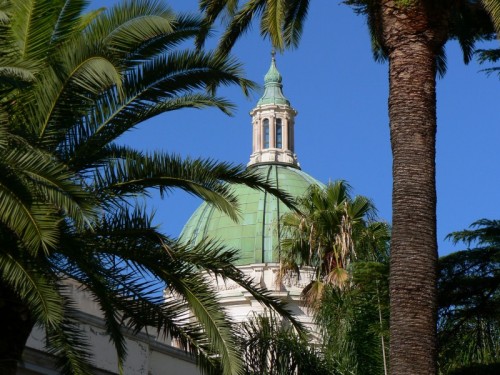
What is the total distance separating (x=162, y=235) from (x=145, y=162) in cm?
95

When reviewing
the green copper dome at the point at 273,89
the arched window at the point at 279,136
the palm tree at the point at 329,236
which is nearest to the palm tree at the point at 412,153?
the palm tree at the point at 329,236

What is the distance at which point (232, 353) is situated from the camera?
1584 centimetres

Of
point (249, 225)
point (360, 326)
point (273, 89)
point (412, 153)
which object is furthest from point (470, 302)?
point (273, 89)

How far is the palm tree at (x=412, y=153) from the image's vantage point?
1452 centimetres

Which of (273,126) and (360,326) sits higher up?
(273,126)

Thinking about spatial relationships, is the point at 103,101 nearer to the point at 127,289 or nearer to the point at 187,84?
the point at 187,84

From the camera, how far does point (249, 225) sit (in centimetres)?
5728

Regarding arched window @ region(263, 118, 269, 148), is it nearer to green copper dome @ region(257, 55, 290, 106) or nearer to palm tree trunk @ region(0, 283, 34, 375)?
green copper dome @ region(257, 55, 290, 106)

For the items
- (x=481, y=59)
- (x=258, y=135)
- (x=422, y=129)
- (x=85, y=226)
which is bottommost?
(x=85, y=226)

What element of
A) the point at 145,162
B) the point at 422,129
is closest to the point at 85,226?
the point at 145,162

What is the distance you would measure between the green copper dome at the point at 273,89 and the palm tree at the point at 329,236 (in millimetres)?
32175

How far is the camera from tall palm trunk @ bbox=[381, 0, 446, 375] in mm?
14500

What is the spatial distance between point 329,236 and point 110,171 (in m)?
16.7

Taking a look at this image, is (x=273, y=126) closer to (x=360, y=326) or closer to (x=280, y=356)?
(x=360, y=326)
